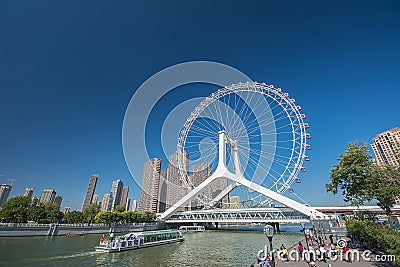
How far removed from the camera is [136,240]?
64.5 ft

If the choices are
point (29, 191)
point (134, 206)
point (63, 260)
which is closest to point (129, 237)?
point (63, 260)

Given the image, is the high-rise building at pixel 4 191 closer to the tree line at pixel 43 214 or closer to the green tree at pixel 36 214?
the tree line at pixel 43 214

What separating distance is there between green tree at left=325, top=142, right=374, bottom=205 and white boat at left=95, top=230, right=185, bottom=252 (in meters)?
16.5

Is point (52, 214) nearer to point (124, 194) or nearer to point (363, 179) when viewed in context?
point (363, 179)

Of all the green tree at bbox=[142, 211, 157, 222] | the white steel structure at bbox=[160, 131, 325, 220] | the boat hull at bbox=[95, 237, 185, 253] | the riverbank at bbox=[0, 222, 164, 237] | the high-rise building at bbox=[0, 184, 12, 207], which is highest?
the high-rise building at bbox=[0, 184, 12, 207]

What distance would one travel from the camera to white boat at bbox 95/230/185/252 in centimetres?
1727

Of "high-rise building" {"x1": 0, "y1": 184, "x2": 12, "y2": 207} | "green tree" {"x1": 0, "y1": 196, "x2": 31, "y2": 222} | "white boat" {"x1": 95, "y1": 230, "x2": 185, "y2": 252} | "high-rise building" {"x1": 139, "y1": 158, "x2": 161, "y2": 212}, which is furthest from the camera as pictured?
"high-rise building" {"x1": 139, "y1": 158, "x2": 161, "y2": 212}

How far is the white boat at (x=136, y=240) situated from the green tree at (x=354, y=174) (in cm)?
1652

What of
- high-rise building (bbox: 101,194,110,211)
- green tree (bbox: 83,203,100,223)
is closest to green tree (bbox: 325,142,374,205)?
green tree (bbox: 83,203,100,223)

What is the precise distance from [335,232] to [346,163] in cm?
1059

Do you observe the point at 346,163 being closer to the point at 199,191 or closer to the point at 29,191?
the point at 199,191

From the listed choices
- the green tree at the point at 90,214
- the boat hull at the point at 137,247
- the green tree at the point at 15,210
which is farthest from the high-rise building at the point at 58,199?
the boat hull at the point at 137,247

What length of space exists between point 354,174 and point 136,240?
18457mm

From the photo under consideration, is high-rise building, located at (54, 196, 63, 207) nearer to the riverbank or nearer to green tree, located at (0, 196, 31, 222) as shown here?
green tree, located at (0, 196, 31, 222)
